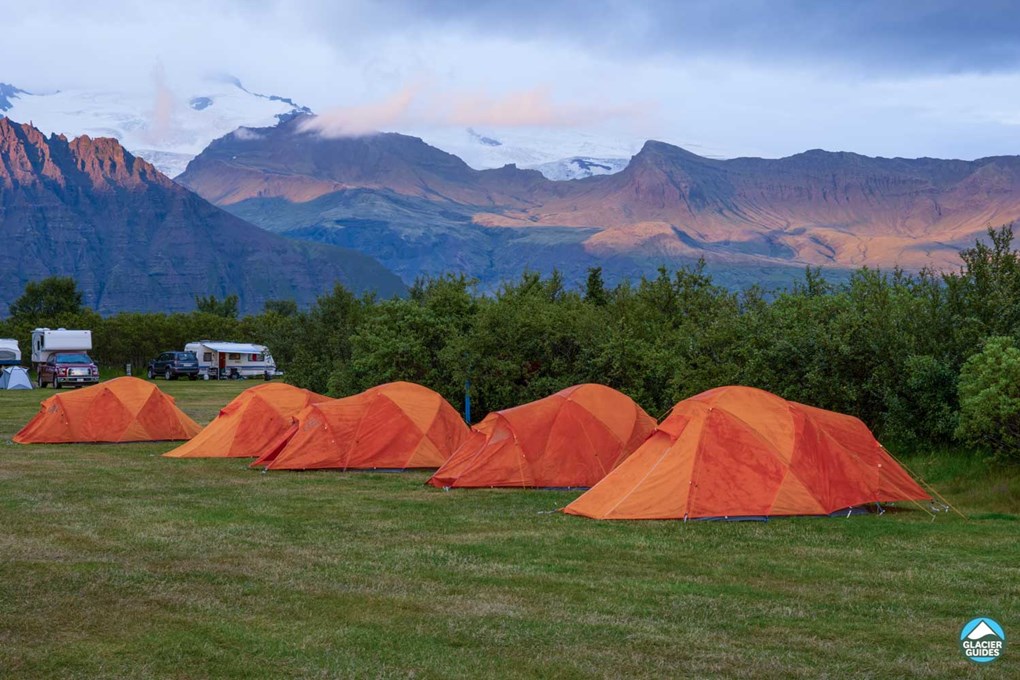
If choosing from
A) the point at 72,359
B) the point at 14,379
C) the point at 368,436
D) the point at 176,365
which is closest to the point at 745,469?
the point at 368,436

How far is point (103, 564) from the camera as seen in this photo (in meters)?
11.8

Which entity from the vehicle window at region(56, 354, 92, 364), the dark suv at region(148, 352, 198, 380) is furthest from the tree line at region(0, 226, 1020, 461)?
the dark suv at region(148, 352, 198, 380)

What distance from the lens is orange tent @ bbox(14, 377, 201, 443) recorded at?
1112 inches

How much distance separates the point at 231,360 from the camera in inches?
2950

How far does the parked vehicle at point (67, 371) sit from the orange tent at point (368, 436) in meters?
41.3

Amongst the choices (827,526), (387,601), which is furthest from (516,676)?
(827,526)

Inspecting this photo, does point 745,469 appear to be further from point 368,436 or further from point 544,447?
point 368,436

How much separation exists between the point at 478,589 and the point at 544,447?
8.59 metres

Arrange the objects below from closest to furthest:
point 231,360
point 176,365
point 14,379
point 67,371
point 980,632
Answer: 1. point 980,632
2. point 14,379
3. point 67,371
4. point 176,365
5. point 231,360

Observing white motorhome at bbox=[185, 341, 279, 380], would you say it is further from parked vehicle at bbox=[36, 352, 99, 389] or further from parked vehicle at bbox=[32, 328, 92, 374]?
parked vehicle at bbox=[36, 352, 99, 389]

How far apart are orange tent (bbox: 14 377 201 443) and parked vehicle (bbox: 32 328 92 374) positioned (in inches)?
1534

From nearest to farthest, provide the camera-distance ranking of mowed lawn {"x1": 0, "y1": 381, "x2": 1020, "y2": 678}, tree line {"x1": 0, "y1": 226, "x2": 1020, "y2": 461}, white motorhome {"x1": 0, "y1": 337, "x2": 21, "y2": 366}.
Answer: mowed lawn {"x1": 0, "y1": 381, "x2": 1020, "y2": 678}, tree line {"x1": 0, "y1": 226, "x2": 1020, "y2": 461}, white motorhome {"x1": 0, "y1": 337, "x2": 21, "y2": 366}

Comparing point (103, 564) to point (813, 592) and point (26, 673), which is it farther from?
point (813, 592)

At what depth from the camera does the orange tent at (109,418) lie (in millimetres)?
28250
